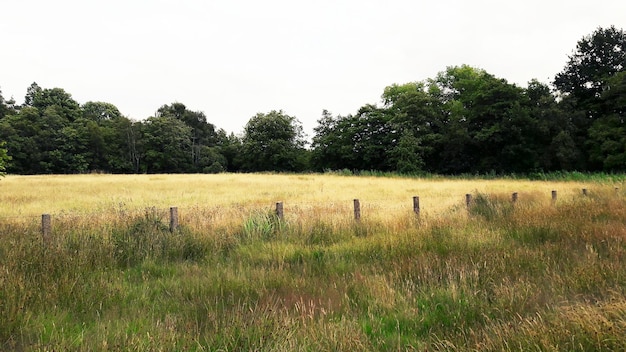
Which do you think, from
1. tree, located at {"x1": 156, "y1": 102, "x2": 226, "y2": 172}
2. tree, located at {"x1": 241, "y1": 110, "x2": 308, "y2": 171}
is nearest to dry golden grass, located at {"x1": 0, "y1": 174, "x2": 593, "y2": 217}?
tree, located at {"x1": 241, "y1": 110, "x2": 308, "y2": 171}

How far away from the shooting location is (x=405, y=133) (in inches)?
2144

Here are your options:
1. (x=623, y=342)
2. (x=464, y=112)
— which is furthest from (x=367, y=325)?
(x=464, y=112)

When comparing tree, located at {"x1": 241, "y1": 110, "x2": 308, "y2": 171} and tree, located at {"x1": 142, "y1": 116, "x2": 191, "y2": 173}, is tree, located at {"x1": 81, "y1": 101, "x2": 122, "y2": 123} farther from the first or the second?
tree, located at {"x1": 241, "y1": 110, "x2": 308, "y2": 171}

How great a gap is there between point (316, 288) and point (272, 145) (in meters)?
69.0

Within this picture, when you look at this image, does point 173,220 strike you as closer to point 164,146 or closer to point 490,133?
point 490,133

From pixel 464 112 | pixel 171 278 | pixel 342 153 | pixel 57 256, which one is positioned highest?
pixel 464 112

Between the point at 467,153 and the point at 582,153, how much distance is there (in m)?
13.3

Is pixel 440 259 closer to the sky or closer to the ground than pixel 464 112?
closer to the ground

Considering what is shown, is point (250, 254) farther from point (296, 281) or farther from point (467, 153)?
point (467, 153)

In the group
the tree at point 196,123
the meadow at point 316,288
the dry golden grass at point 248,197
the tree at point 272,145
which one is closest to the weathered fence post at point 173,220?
the meadow at point 316,288

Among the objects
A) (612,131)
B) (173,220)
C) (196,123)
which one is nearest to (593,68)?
(612,131)

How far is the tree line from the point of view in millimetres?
43750

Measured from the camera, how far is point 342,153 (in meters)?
62.7

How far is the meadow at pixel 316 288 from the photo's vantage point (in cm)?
300
